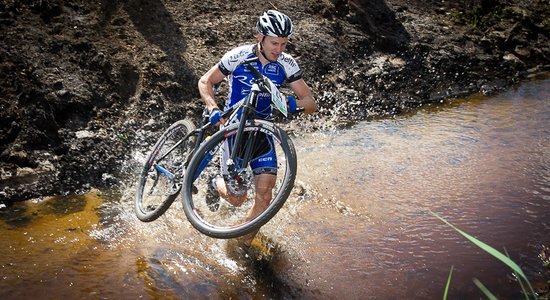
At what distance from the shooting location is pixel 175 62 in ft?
26.4

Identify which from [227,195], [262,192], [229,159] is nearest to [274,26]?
[229,159]

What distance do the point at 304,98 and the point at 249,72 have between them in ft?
2.07

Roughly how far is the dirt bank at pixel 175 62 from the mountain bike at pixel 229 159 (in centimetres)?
116

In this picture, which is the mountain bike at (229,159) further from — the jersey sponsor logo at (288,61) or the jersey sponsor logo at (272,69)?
the jersey sponsor logo at (288,61)

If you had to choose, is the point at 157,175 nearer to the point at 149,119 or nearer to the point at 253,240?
the point at 253,240

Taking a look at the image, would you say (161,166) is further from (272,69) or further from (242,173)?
(272,69)

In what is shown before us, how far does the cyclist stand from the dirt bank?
238 centimetres

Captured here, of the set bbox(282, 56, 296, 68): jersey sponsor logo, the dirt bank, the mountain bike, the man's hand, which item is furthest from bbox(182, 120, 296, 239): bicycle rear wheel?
the dirt bank

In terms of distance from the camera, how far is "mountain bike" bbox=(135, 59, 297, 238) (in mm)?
3990

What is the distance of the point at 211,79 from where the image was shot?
4.80 meters

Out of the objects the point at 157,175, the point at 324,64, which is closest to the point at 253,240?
the point at 157,175

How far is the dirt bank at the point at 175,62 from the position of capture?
20.4 ft

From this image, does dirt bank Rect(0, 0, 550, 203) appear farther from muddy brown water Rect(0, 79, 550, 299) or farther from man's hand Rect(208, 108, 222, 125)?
man's hand Rect(208, 108, 222, 125)

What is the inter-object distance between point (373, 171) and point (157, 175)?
3.08 metres
